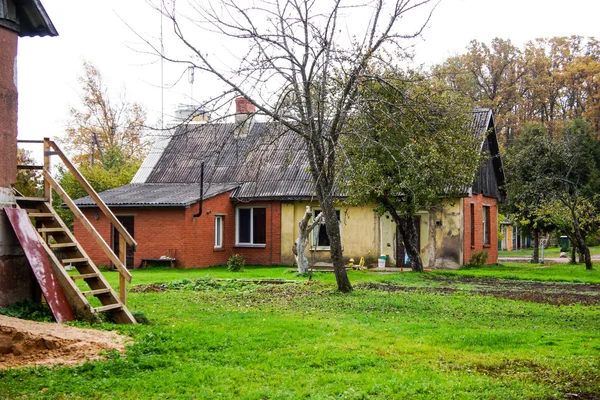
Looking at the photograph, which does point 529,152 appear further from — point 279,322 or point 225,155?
point 279,322

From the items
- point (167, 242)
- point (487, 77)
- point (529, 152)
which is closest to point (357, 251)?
point (167, 242)

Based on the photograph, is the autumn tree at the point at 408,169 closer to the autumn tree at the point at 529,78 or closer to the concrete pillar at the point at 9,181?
the concrete pillar at the point at 9,181

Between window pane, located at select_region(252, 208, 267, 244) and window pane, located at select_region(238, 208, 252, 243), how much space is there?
29cm

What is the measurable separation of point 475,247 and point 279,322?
66.3 feet

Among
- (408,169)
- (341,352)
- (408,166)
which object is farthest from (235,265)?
(341,352)

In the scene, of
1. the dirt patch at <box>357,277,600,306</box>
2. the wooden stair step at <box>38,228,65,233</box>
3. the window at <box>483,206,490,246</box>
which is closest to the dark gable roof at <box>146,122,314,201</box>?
the window at <box>483,206,490,246</box>

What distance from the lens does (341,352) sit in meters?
8.84

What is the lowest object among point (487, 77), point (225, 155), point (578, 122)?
point (225, 155)

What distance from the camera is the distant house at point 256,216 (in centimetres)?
2794

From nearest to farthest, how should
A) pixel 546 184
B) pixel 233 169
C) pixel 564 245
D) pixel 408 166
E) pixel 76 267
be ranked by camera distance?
pixel 76 267 → pixel 408 166 → pixel 233 169 → pixel 546 184 → pixel 564 245

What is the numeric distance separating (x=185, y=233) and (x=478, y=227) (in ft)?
41.0

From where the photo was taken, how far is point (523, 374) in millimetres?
7789

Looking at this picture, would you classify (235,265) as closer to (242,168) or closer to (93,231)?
(242,168)

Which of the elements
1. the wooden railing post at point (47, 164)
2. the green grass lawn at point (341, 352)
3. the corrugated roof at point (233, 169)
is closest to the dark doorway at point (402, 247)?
the corrugated roof at point (233, 169)
